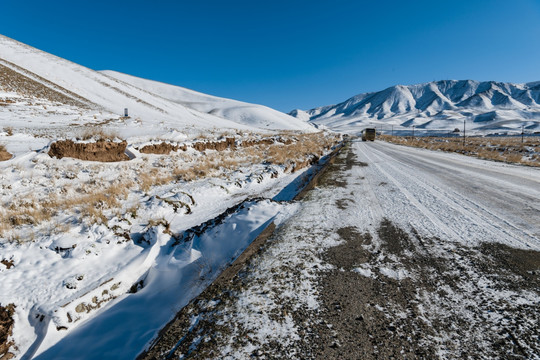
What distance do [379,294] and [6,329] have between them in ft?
14.1

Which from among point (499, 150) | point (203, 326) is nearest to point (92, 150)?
point (203, 326)

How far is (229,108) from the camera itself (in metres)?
107

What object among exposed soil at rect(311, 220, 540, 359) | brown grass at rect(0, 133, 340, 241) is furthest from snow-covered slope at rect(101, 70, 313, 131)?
exposed soil at rect(311, 220, 540, 359)

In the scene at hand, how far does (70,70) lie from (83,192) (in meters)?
70.6

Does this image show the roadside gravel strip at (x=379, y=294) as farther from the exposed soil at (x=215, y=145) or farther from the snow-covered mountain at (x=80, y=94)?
the snow-covered mountain at (x=80, y=94)

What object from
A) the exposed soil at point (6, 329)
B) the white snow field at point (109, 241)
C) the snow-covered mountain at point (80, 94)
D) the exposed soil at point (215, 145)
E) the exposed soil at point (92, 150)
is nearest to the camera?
the exposed soil at point (6, 329)

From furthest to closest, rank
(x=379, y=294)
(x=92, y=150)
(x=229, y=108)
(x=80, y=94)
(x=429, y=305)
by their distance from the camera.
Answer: (x=229, y=108) → (x=80, y=94) → (x=92, y=150) → (x=379, y=294) → (x=429, y=305)

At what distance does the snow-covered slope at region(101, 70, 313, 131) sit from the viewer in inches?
3629

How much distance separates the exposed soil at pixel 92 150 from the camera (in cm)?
1005

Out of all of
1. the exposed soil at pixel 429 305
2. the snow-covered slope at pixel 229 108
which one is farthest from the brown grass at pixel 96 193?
the snow-covered slope at pixel 229 108

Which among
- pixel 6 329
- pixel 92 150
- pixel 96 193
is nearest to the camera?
pixel 6 329

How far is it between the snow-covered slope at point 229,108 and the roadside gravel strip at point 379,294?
267 feet

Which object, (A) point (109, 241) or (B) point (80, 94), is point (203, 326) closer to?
(A) point (109, 241)

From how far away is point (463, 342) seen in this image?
6.60 feet
